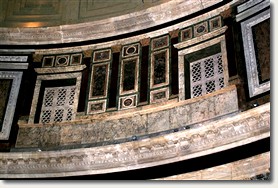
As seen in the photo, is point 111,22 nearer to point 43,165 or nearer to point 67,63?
point 67,63

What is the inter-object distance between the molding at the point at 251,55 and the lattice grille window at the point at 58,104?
11.9 ft

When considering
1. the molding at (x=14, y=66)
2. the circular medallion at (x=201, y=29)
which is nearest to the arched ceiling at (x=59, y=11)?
the molding at (x=14, y=66)

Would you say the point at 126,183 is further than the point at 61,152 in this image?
No

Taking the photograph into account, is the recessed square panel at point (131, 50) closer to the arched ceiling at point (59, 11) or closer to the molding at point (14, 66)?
the arched ceiling at point (59, 11)

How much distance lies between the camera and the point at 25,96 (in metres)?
12.1

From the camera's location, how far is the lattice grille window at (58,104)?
11.8 m

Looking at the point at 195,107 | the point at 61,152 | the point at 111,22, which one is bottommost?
the point at 61,152

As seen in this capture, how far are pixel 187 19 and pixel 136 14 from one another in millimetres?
1145

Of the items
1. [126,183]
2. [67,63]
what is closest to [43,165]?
[126,183]

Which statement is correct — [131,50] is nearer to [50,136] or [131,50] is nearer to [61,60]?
[61,60]

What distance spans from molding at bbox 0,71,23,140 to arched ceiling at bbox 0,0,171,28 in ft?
4.98

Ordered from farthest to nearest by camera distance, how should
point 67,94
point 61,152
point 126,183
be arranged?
point 67,94 → point 61,152 → point 126,183

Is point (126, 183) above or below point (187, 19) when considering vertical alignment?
below

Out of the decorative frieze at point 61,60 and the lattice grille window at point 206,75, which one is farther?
the decorative frieze at point 61,60
